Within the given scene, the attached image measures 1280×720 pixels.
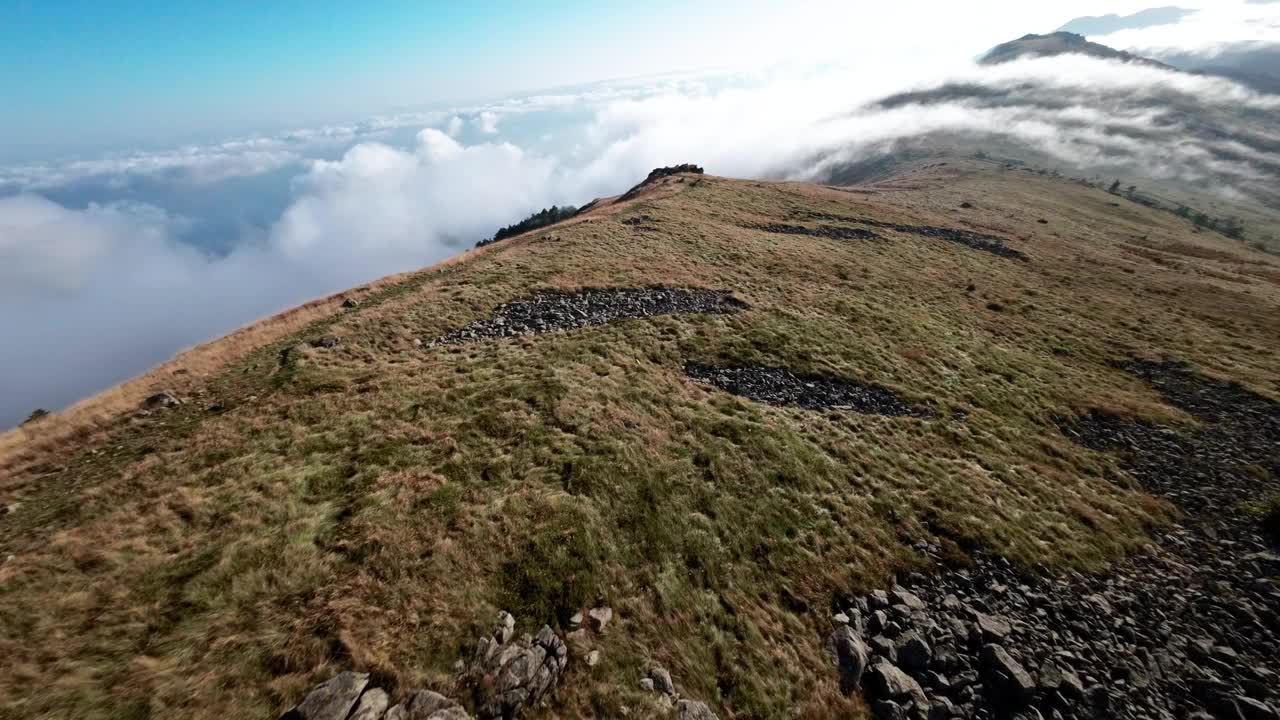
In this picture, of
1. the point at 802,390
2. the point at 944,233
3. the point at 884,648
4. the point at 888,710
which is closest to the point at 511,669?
the point at 888,710

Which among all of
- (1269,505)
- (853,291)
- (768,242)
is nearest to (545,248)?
(768,242)

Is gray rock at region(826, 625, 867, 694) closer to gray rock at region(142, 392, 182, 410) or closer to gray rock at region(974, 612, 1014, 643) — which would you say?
gray rock at region(974, 612, 1014, 643)

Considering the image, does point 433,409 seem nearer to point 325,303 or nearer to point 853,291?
point 325,303

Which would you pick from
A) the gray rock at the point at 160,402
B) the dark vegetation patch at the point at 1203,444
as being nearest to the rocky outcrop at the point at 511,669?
the gray rock at the point at 160,402

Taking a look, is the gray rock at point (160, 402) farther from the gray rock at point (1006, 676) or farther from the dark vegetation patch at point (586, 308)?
the gray rock at point (1006, 676)

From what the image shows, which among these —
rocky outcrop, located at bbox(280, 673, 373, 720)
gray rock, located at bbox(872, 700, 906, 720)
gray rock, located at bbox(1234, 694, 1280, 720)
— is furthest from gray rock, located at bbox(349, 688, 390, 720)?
gray rock, located at bbox(1234, 694, 1280, 720)
